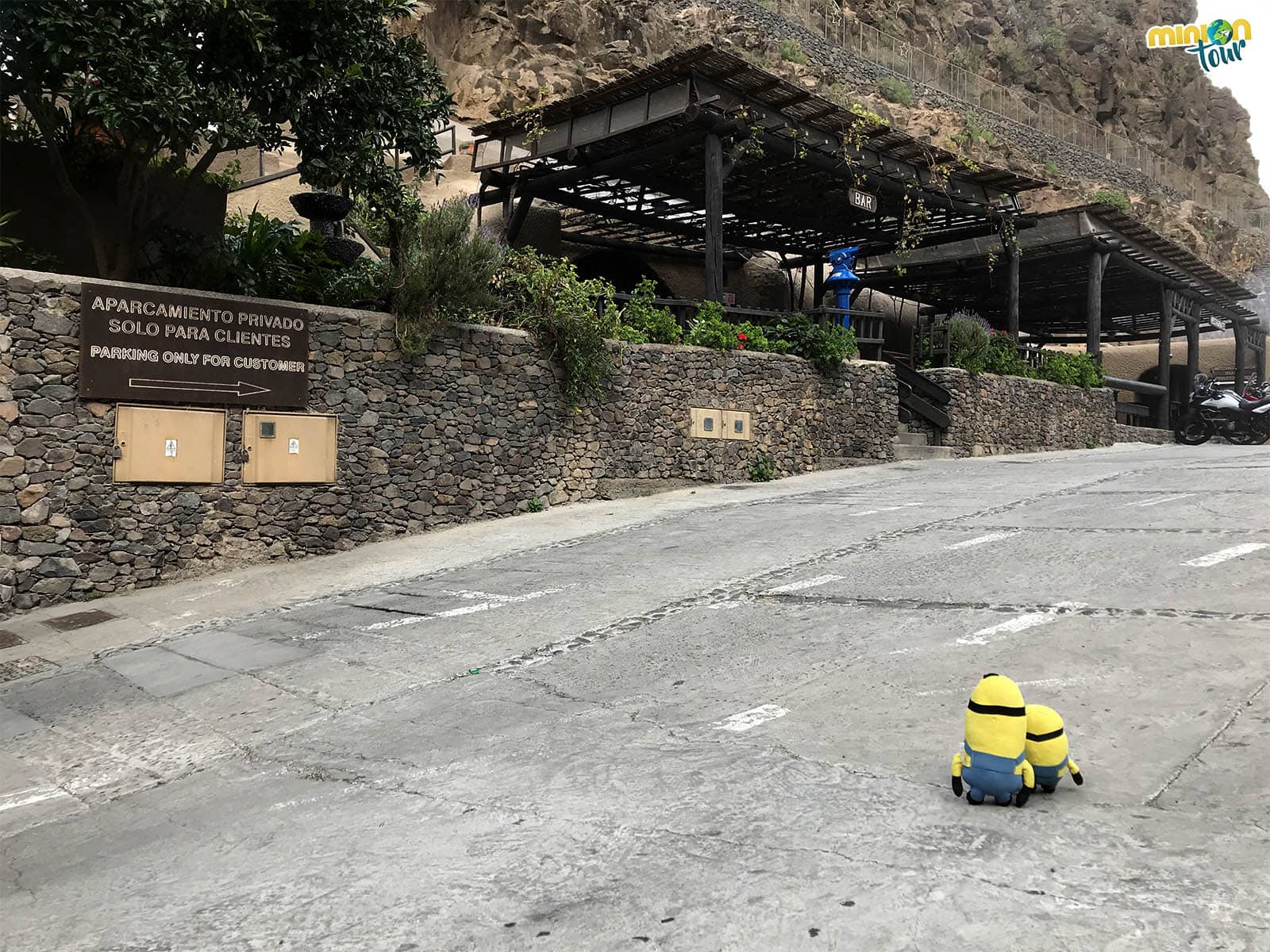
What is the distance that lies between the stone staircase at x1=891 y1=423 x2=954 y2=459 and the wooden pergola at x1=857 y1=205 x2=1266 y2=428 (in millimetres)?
5123

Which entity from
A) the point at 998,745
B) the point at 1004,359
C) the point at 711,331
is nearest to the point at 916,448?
the point at 1004,359

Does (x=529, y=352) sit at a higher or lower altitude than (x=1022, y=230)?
lower

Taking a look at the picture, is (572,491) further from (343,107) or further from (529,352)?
(343,107)

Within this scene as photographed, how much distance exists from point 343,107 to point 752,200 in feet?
34.6

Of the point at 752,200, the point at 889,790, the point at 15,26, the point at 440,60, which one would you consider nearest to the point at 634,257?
the point at 752,200

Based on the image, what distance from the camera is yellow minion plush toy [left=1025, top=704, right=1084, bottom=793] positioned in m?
3.45

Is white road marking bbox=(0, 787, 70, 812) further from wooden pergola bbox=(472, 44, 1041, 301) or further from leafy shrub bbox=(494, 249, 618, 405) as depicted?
wooden pergola bbox=(472, 44, 1041, 301)

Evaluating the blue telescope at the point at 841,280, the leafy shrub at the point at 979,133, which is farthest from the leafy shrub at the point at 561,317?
the leafy shrub at the point at 979,133

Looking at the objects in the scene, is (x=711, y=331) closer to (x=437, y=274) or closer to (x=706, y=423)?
(x=706, y=423)

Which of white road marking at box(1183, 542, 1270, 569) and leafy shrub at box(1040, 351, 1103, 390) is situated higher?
leafy shrub at box(1040, 351, 1103, 390)

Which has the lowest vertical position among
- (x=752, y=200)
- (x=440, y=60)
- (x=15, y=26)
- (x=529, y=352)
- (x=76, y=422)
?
(x=76, y=422)

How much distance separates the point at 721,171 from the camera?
15461 mm

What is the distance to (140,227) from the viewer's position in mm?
10656

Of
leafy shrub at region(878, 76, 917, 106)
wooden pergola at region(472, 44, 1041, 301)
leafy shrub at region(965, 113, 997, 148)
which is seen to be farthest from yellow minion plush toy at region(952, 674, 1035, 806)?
leafy shrub at region(965, 113, 997, 148)
